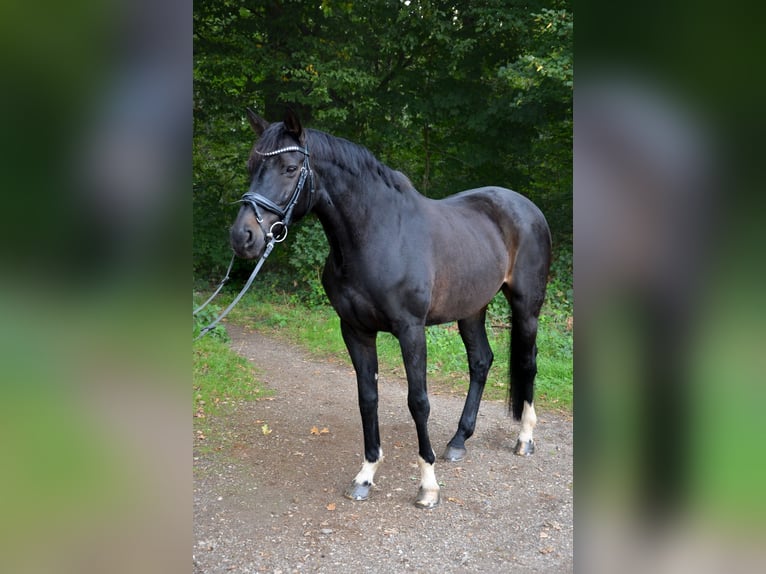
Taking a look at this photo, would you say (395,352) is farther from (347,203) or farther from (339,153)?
(339,153)

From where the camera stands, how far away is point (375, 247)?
3232 millimetres

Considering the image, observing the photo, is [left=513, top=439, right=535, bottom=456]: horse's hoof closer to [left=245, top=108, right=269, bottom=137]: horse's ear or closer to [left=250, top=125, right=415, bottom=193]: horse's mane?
[left=250, top=125, right=415, bottom=193]: horse's mane

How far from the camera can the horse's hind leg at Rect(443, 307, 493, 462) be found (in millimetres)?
4238

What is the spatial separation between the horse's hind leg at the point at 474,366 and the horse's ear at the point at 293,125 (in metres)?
2.10

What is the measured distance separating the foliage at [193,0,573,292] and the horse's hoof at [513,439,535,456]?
5648 mm

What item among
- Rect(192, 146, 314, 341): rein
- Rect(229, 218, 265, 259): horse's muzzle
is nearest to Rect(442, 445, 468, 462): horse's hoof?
Rect(192, 146, 314, 341): rein

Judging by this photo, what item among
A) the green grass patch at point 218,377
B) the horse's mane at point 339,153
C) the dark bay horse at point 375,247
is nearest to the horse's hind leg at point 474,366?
the dark bay horse at point 375,247

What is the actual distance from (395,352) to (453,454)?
2.94 metres
